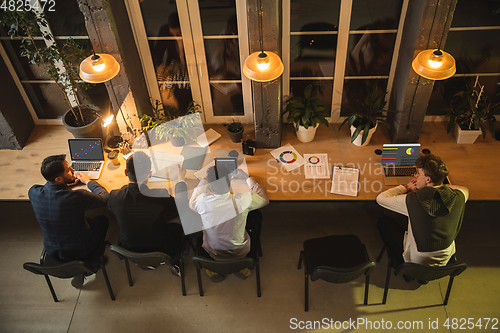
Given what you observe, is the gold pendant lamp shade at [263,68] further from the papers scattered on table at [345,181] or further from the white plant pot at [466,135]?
the white plant pot at [466,135]

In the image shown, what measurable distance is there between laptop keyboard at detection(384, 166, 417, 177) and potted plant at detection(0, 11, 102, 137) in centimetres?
347

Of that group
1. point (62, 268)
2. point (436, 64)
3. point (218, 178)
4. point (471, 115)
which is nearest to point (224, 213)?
point (218, 178)

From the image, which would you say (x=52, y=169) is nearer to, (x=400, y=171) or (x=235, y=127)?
(x=235, y=127)

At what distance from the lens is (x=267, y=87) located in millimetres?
3865

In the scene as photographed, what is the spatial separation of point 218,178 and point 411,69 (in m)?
2.31

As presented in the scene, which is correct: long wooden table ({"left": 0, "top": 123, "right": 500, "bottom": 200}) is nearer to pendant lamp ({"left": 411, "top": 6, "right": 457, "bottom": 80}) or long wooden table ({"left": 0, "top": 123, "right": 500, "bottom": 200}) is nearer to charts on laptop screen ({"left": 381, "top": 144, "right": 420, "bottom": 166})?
charts on laptop screen ({"left": 381, "top": 144, "right": 420, "bottom": 166})

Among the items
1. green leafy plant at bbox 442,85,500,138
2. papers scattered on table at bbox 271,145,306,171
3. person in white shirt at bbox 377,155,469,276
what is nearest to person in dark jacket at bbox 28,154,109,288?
papers scattered on table at bbox 271,145,306,171

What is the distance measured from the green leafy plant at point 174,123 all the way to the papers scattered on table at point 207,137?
8 centimetres

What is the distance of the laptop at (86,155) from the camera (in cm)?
423

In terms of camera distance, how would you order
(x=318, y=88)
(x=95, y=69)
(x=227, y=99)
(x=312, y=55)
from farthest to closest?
1. (x=227, y=99)
2. (x=318, y=88)
3. (x=312, y=55)
4. (x=95, y=69)

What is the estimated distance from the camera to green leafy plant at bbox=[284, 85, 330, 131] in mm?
4160

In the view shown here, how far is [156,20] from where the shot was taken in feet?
13.3

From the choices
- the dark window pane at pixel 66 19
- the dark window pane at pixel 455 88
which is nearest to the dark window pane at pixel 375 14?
the dark window pane at pixel 455 88

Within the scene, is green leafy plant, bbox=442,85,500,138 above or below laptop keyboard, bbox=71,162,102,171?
above
